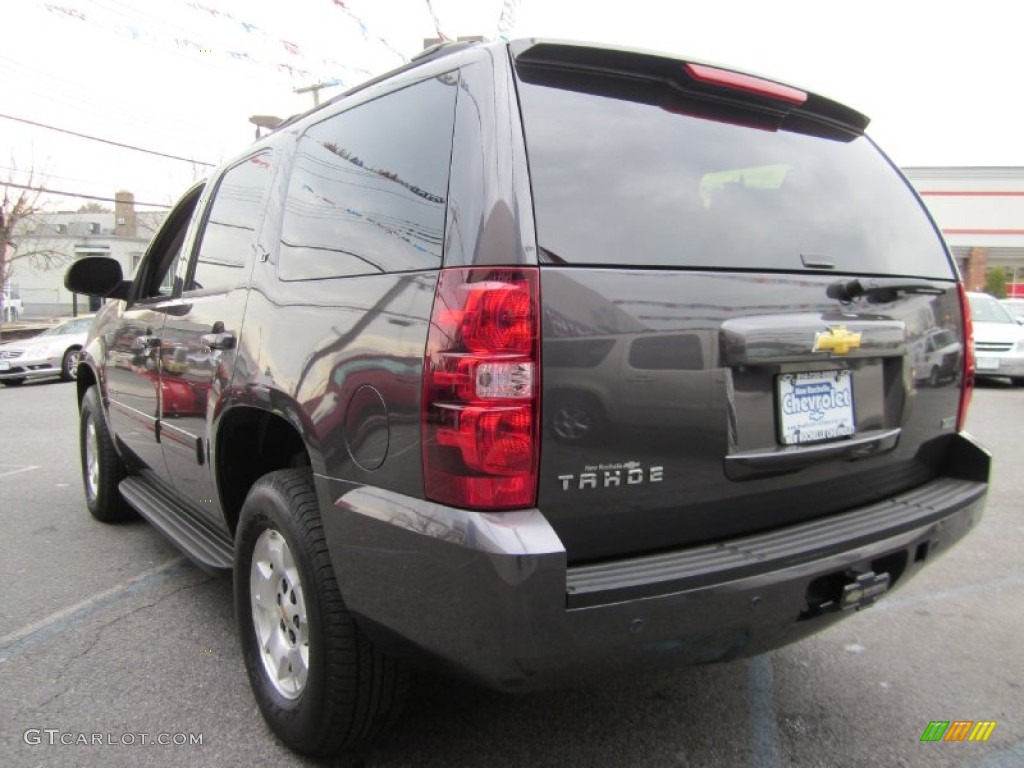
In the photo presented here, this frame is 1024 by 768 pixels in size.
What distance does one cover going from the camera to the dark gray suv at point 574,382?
175cm

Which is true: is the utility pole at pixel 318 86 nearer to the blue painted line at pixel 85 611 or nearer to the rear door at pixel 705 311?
the blue painted line at pixel 85 611

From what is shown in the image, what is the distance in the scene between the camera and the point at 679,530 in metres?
1.99

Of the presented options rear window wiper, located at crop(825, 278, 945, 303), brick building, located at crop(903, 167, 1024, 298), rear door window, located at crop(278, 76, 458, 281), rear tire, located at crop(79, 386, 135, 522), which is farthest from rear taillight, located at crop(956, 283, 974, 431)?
brick building, located at crop(903, 167, 1024, 298)

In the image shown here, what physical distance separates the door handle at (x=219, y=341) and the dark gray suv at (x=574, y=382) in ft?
0.07

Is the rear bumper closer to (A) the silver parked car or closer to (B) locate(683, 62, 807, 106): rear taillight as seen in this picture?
(B) locate(683, 62, 807, 106): rear taillight

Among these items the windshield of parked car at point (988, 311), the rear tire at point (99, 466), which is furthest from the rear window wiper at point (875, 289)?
the windshield of parked car at point (988, 311)

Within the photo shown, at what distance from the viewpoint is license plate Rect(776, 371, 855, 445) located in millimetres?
2090

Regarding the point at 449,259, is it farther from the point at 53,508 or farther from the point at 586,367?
the point at 53,508

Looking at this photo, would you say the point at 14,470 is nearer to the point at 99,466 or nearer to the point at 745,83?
the point at 99,466

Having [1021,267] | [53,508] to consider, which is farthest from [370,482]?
[1021,267]

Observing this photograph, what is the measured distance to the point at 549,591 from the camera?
167 cm

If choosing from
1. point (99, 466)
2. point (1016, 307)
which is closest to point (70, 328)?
point (99, 466)

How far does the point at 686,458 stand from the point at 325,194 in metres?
1.39

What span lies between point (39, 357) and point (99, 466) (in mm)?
13314
